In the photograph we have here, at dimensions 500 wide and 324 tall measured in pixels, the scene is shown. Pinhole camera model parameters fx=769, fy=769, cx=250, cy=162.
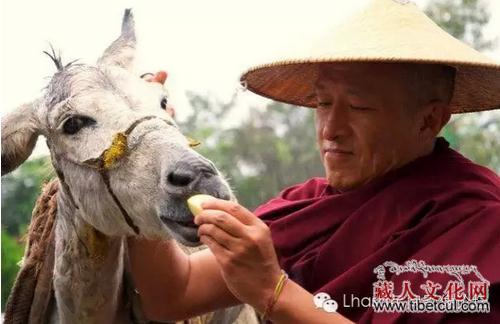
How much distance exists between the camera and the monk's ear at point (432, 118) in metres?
2.15

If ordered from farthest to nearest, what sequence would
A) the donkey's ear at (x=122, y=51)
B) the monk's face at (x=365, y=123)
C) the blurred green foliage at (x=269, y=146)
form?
the blurred green foliage at (x=269, y=146), the donkey's ear at (x=122, y=51), the monk's face at (x=365, y=123)

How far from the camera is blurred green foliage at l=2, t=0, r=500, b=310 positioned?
9.91 meters

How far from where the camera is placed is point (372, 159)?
6.93 ft

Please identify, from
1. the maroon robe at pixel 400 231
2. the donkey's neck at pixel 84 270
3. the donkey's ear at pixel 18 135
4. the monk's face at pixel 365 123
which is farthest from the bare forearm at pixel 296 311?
the donkey's ear at pixel 18 135

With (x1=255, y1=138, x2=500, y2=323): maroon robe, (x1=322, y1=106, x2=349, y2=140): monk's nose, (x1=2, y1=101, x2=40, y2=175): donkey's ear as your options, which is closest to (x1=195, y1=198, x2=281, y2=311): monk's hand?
(x1=255, y1=138, x2=500, y2=323): maroon robe


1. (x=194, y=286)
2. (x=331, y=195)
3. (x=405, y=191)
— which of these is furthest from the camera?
(x=194, y=286)

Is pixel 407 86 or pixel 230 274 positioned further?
pixel 407 86

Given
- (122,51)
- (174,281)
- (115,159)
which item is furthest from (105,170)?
(122,51)

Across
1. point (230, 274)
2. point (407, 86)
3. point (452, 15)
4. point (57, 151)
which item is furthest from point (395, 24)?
point (452, 15)

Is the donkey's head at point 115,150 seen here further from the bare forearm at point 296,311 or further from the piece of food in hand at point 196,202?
the bare forearm at point 296,311

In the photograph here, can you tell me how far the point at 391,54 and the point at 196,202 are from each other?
640 mm

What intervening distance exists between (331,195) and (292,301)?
0.56 m

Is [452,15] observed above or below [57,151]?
below

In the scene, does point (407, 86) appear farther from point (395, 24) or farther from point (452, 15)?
point (452, 15)
